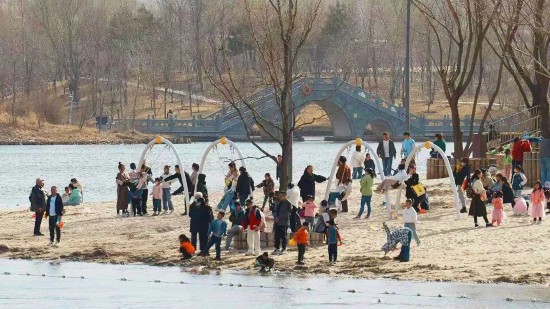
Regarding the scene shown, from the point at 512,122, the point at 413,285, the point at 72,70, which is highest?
the point at 72,70

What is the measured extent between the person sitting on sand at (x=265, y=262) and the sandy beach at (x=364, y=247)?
0.34 meters

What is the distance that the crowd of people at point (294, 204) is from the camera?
97.0ft

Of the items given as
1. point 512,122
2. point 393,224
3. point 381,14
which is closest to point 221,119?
point 381,14

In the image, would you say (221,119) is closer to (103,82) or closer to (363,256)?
(103,82)

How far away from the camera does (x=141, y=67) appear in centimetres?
11831

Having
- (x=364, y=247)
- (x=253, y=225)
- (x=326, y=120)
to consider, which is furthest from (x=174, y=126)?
(x=253, y=225)

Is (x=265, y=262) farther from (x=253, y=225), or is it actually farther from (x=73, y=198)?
(x=73, y=198)

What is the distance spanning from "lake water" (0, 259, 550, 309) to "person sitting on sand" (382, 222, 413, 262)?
1.74 m

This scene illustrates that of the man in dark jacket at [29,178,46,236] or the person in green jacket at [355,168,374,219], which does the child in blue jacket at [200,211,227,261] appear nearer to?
the person in green jacket at [355,168,374,219]

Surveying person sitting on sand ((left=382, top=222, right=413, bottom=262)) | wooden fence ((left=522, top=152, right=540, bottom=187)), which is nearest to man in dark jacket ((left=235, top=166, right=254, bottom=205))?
person sitting on sand ((left=382, top=222, right=413, bottom=262))

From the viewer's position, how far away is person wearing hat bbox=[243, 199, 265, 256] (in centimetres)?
2978

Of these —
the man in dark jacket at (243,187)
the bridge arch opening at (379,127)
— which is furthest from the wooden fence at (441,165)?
the bridge arch opening at (379,127)

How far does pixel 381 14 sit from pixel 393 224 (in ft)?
305

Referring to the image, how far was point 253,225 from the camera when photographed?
98.1 feet
